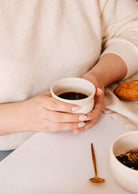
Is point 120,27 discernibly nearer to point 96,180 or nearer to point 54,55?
point 54,55

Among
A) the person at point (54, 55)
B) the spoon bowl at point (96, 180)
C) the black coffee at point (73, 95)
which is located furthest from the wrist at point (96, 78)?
the spoon bowl at point (96, 180)

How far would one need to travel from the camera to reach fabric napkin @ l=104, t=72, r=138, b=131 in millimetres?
768

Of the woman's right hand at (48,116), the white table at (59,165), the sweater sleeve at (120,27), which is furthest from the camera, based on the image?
the sweater sleeve at (120,27)

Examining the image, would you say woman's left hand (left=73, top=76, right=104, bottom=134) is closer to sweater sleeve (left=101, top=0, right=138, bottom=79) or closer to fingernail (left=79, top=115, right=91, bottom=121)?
fingernail (left=79, top=115, right=91, bottom=121)

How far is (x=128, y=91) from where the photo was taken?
85 centimetres

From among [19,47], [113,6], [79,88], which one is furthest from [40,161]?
[113,6]

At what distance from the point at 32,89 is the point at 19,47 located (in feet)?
0.53

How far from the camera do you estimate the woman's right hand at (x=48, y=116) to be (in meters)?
0.69

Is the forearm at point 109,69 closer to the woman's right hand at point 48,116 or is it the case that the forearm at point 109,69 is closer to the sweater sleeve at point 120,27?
the sweater sleeve at point 120,27

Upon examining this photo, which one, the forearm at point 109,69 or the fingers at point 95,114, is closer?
the fingers at point 95,114

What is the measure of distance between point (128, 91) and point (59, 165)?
0.39m

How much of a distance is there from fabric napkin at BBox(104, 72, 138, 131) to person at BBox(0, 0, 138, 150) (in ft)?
0.18

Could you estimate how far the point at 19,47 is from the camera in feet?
2.74

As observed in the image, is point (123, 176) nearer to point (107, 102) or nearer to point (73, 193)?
point (73, 193)
